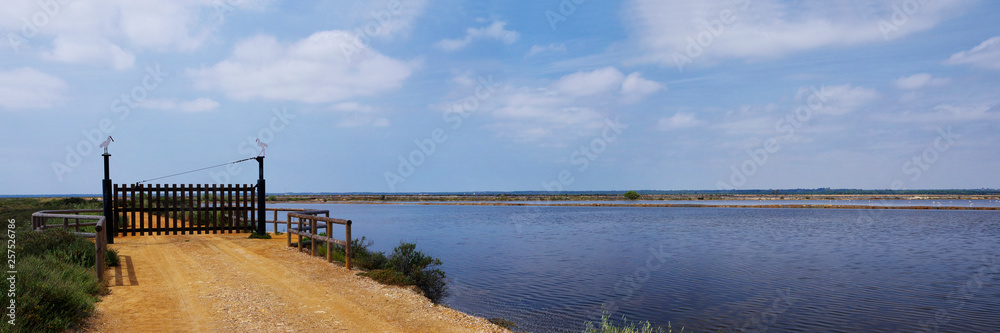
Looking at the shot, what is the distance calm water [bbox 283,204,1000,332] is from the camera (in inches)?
494

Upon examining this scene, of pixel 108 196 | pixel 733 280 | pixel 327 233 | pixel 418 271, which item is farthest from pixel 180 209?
pixel 733 280

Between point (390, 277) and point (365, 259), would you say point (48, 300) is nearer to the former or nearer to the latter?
point (390, 277)

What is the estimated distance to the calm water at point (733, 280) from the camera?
12539 mm

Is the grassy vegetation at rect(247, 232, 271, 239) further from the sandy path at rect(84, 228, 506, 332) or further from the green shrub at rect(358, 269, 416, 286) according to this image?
the green shrub at rect(358, 269, 416, 286)

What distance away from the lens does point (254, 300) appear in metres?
10.5

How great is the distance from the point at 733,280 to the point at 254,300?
13008 millimetres

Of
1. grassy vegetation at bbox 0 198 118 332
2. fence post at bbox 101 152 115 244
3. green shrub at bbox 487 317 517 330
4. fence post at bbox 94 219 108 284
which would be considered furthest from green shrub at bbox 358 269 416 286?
fence post at bbox 101 152 115 244

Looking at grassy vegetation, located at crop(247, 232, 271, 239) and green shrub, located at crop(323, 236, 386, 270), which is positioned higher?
grassy vegetation, located at crop(247, 232, 271, 239)

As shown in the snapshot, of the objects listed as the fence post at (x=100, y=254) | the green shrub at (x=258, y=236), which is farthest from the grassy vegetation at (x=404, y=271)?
the green shrub at (x=258, y=236)

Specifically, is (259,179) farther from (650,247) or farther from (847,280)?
(847,280)

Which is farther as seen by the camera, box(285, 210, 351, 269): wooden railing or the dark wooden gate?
the dark wooden gate

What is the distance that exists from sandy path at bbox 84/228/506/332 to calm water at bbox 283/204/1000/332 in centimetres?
264

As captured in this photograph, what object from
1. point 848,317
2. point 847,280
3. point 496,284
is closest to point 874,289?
point 847,280

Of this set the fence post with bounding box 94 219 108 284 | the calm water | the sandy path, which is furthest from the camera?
the calm water
